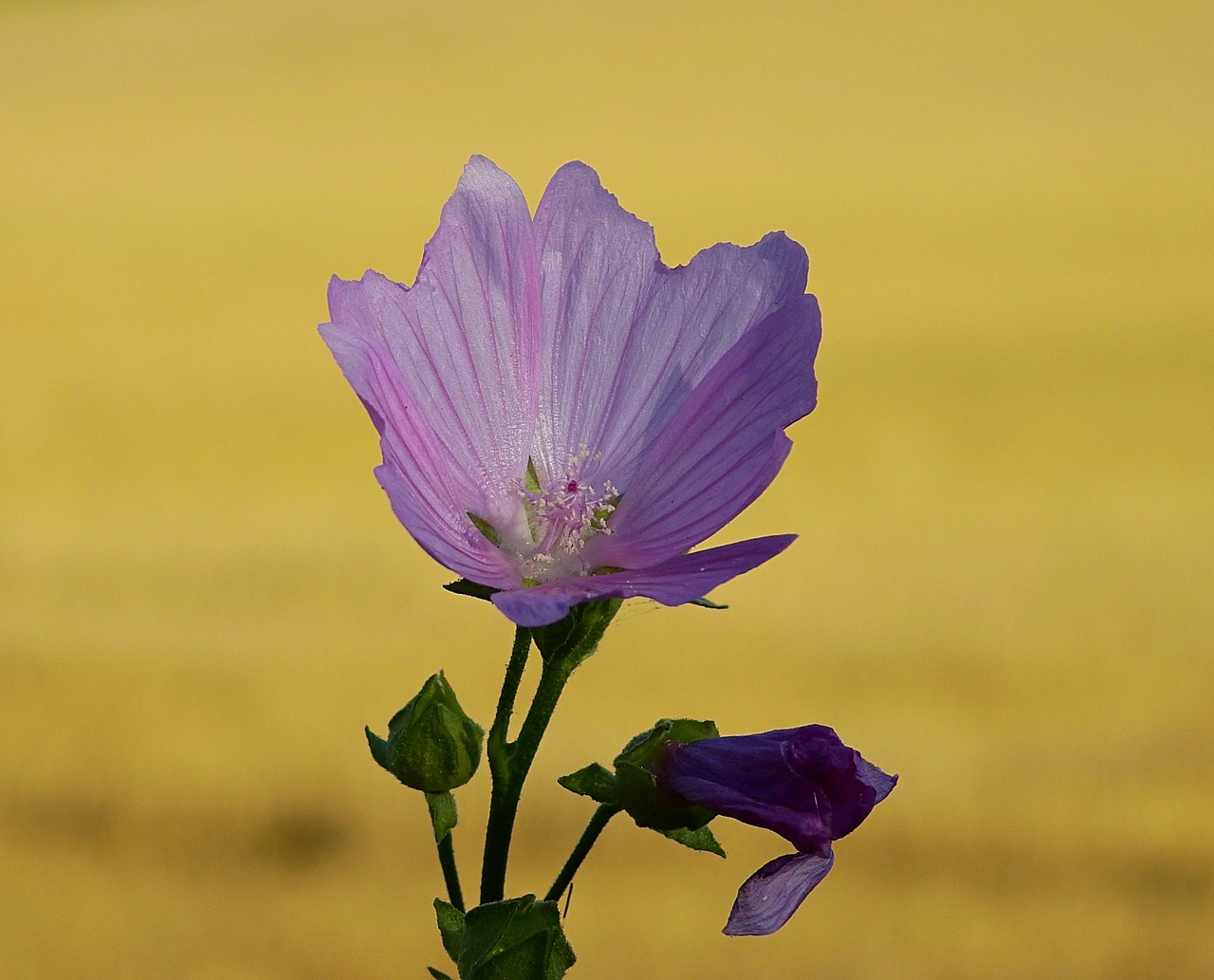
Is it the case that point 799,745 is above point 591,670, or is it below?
below

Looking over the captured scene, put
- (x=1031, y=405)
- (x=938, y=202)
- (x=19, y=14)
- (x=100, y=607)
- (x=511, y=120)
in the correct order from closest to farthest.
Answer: (x=100, y=607)
(x=1031, y=405)
(x=938, y=202)
(x=511, y=120)
(x=19, y=14)

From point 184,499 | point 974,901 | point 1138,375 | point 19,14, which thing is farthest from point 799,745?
point 19,14

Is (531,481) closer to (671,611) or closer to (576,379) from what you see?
(576,379)

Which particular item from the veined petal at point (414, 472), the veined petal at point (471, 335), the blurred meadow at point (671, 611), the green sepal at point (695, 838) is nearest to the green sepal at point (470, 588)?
the veined petal at point (414, 472)

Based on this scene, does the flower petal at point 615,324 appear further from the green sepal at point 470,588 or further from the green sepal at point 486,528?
the green sepal at point 470,588

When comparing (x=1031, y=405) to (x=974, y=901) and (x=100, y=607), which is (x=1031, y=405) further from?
(x=100, y=607)

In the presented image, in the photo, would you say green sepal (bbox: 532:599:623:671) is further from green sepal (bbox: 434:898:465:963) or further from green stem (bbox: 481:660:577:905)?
green sepal (bbox: 434:898:465:963)
